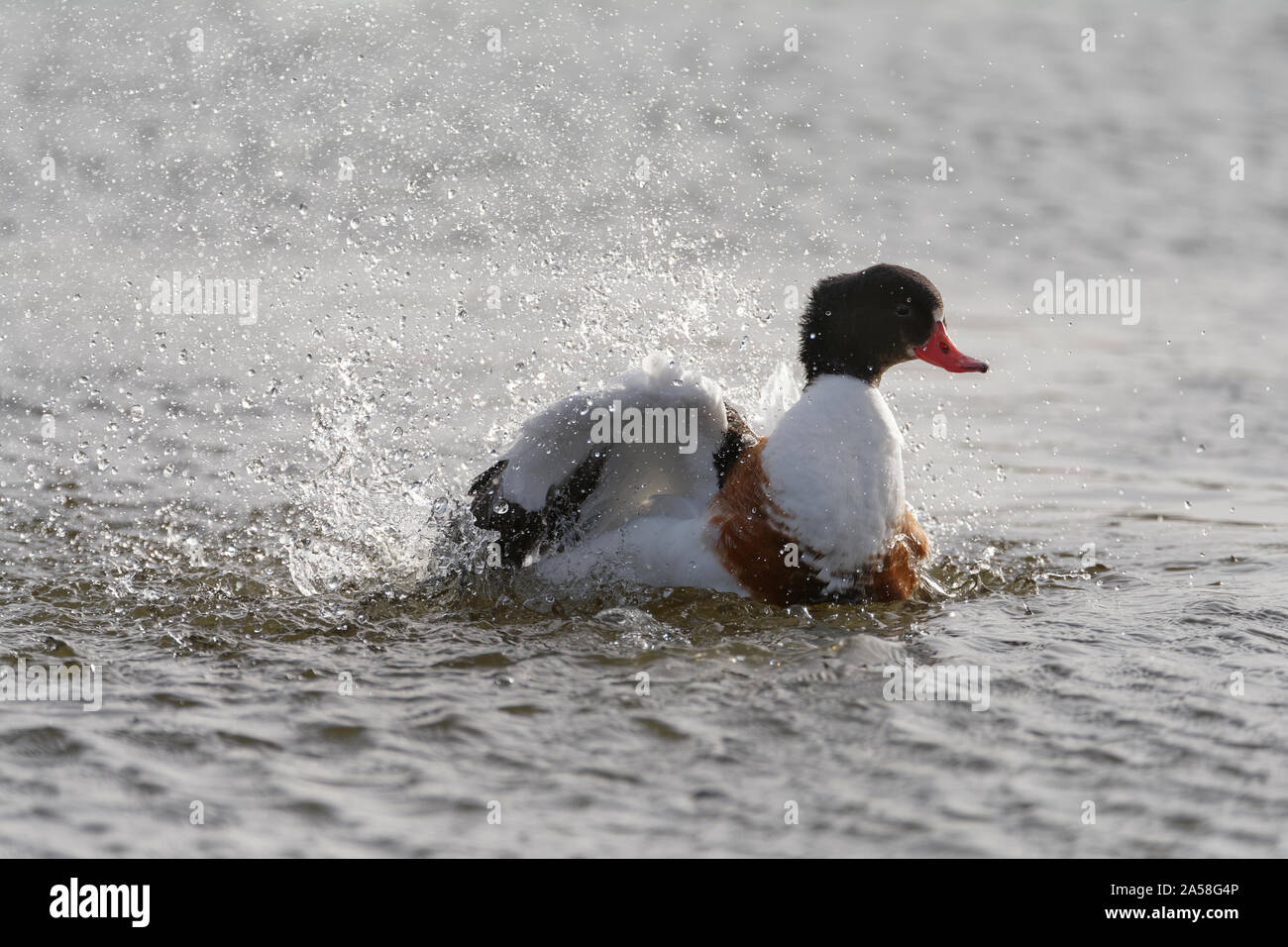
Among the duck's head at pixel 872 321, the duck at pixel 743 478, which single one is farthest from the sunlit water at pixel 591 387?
the duck's head at pixel 872 321

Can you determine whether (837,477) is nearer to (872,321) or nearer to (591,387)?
(872,321)

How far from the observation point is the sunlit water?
4160 millimetres

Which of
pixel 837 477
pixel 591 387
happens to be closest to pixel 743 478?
pixel 837 477

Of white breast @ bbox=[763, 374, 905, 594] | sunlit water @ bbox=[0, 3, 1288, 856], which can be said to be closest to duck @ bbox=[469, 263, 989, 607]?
white breast @ bbox=[763, 374, 905, 594]

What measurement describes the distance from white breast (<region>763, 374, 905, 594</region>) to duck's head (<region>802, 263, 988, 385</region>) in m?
0.12

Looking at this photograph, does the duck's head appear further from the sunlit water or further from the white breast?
the sunlit water

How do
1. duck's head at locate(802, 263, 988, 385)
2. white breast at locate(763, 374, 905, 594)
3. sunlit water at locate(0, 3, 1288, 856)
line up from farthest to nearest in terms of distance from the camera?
duck's head at locate(802, 263, 988, 385) → white breast at locate(763, 374, 905, 594) → sunlit water at locate(0, 3, 1288, 856)

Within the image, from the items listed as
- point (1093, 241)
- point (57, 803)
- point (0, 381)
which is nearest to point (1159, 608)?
point (57, 803)

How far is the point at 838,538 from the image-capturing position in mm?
5461

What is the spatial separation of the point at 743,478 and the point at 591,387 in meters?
0.83

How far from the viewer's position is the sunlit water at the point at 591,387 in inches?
164

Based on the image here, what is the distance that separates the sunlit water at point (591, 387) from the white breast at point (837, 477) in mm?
318

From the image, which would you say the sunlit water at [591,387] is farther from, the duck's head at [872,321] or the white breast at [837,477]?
the duck's head at [872,321]

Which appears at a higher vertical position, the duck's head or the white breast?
the duck's head
